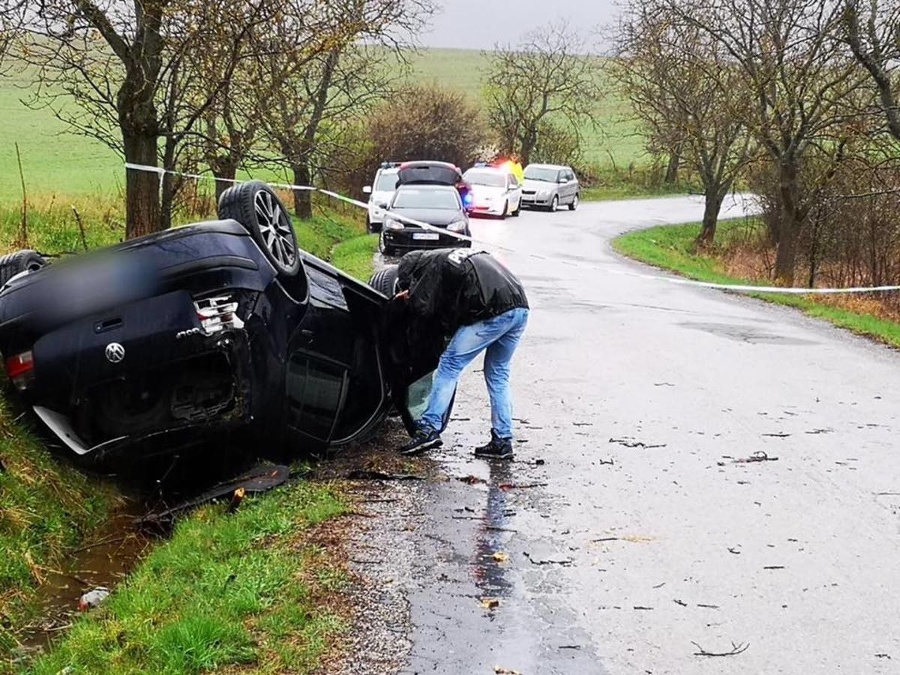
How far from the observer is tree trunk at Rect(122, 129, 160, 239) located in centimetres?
1182

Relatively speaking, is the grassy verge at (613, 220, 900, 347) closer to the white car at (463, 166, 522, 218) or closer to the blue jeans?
the white car at (463, 166, 522, 218)

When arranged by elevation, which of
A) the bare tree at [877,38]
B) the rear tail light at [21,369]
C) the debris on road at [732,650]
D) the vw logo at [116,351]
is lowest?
the debris on road at [732,650]

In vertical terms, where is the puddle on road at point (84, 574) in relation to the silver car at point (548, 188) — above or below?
below

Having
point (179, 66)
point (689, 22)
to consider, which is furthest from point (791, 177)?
point (179, 66)

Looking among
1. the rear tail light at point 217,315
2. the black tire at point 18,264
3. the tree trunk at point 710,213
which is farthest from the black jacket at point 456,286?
the tree trunk at point 710,213

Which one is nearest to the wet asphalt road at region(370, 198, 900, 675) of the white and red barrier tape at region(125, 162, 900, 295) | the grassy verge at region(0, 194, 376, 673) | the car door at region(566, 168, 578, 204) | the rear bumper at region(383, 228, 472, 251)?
the grassy verge at region(0, 194, 376, 673)

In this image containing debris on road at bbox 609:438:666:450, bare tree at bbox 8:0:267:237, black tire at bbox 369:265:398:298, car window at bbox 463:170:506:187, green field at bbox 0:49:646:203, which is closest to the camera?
debris on road at bbox 609:438:666:450

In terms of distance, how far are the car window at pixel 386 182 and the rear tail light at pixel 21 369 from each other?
2319 cm

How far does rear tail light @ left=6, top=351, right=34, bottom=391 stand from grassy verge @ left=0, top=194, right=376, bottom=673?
1.64ft

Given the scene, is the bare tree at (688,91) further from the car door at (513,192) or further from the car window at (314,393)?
the car window at (314,393)

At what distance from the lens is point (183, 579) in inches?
197

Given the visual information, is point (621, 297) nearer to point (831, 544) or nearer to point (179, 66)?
point (179, 66)

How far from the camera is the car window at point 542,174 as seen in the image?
39.1 m

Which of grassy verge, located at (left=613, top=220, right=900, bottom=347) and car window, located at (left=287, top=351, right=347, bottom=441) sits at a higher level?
car window, located at (left=287, top=351, right=347, bottom=441)
